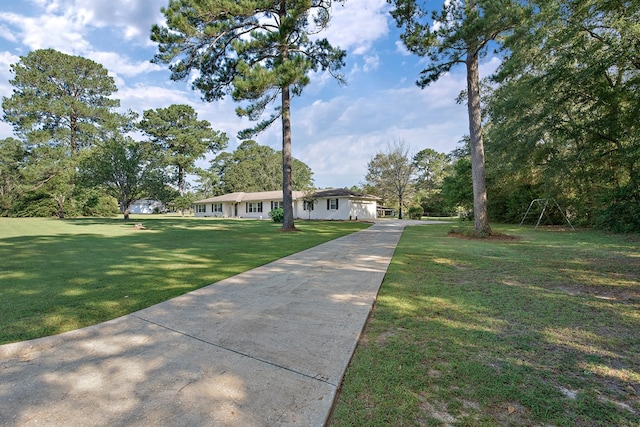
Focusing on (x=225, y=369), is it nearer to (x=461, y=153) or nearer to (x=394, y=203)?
(x=461, y=153)

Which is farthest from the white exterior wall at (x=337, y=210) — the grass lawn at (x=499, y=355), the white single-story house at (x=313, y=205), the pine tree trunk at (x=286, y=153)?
the grass lawn at (x=499, y=355)

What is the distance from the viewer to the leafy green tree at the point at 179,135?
3943 cm

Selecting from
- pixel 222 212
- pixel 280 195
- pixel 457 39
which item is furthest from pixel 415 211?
pixel 457 39

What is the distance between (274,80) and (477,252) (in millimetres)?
9757

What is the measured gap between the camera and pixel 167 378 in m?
2.09

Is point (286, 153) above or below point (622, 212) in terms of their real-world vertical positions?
above

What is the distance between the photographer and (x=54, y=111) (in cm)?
2984

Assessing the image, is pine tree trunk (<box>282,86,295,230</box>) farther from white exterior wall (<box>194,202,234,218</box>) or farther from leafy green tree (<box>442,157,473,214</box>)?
white exterior wall (<box>194,202,234,218</box>)

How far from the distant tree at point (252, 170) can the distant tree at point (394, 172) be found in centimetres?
1889

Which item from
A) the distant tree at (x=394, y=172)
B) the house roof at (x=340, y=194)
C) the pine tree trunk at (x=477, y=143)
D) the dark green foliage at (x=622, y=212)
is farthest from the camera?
the distant tree at (x=394, y=172)

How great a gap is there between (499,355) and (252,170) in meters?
55.8

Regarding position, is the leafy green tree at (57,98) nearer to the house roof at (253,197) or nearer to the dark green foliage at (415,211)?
the house roof at (253,197)

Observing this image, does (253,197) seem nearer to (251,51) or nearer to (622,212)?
(251,51)

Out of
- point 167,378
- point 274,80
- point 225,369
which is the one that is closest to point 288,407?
point 225,369
